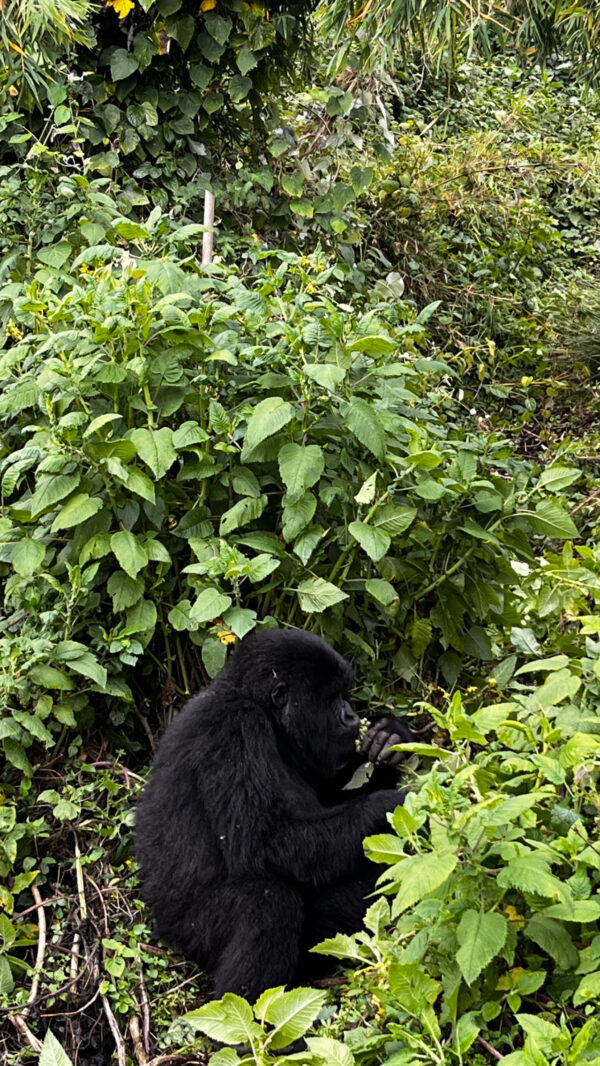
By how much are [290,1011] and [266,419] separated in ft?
5.37

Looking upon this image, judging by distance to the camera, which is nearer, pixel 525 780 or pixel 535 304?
pixel 525 780

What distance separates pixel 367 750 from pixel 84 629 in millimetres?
967

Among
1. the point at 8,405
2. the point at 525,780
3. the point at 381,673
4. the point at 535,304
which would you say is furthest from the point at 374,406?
the point at 535,304

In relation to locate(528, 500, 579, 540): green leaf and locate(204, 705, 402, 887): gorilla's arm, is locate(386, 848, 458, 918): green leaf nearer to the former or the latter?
locate(204, 705, 402, 887): gorilla's arm

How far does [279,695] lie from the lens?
2971 millimetres

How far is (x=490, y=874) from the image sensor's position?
6.51 feet

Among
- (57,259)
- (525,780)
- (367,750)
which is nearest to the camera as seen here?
(525,780)

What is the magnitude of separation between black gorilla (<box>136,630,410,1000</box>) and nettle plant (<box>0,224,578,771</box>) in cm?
24

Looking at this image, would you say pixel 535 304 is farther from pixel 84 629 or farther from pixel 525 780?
pixel 525 780

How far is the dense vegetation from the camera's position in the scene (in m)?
1.99

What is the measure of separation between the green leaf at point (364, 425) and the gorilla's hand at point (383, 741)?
2.48 feet

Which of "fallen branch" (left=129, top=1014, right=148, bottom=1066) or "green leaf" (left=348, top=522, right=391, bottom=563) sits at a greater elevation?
"green leaf" (left=348, top=522, right=391, bottom=563)

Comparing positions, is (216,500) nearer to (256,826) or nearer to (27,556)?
(27,556)

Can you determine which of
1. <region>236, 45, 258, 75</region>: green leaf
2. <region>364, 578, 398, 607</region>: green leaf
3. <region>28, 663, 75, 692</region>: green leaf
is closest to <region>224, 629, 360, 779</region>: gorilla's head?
<region>364, 578, 398, 607</region>: green leaf
